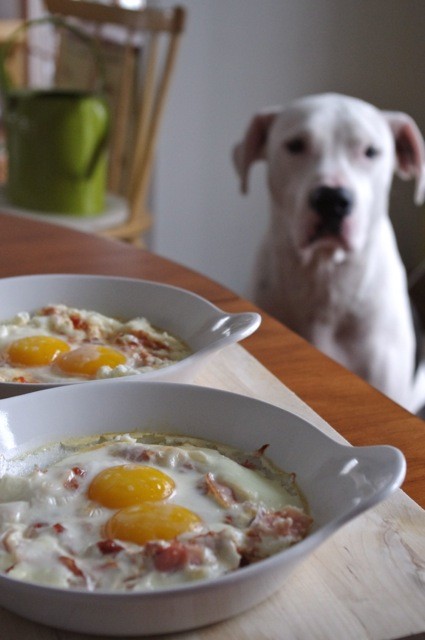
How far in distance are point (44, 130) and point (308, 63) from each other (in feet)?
5.84

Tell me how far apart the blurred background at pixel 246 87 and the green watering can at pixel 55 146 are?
122cm

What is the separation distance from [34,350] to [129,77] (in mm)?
2672

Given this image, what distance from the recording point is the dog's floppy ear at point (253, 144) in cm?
245

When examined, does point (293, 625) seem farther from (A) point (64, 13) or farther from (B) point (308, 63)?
(B) point (308, 63)

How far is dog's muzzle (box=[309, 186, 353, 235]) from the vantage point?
212cm

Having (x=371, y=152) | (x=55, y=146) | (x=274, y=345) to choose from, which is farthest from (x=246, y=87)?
(x=274, y=345)

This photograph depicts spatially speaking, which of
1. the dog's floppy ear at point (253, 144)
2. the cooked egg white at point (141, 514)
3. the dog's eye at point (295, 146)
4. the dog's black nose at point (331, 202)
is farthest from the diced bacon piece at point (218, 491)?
the dog's floppy ear at point (253, 144)

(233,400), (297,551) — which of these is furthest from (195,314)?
(297,551)

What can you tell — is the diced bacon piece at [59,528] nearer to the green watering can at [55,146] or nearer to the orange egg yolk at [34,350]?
the orange egg yolk at [34,350]

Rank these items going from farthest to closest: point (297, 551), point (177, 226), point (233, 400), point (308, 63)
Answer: point (177, 226) < point (308, 63) < point (233, 400) < point (297, 551)

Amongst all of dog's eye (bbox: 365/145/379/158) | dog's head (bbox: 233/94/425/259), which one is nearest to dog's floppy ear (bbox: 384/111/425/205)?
dog's head (bbox: 233/94/425/259)

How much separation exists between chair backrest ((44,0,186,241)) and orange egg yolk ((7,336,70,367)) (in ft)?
6.55

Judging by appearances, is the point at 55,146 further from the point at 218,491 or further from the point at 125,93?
the point at 218,491

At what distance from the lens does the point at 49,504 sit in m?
0.67
